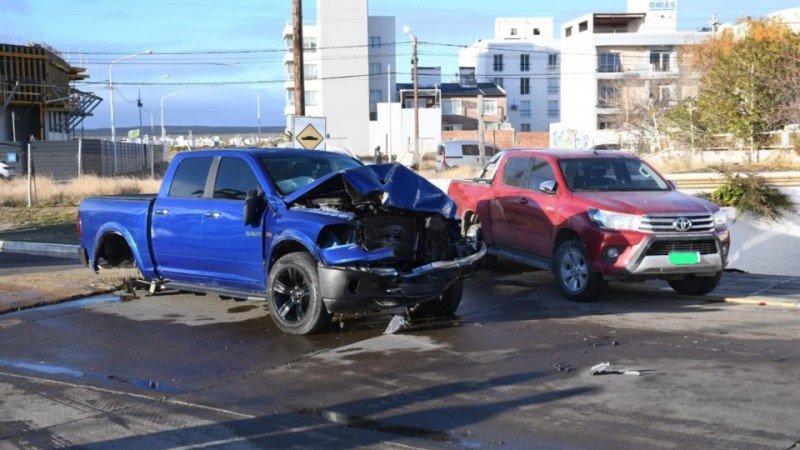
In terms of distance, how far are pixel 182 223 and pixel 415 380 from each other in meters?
3.97

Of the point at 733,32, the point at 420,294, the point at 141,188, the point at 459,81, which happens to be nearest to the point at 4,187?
the point at 141,188

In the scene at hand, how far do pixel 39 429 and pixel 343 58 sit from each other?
7533 cm

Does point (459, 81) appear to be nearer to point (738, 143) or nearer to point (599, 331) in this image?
point (738, 143)

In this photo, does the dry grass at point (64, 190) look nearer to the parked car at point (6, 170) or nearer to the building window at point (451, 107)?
the parked car at point (6, 170)

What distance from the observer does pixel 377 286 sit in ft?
25.5

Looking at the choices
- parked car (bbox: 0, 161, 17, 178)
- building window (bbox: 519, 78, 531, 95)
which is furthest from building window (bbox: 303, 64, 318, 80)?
parked car (bbox: 0, 161, 17, 178)

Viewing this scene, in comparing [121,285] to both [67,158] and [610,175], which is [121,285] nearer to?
[610,175]

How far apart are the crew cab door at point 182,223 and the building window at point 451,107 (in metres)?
74.5

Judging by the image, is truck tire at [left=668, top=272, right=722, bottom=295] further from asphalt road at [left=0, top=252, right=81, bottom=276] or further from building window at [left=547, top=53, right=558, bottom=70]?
building window at [left=547, top=53, right=558, bottom=70]

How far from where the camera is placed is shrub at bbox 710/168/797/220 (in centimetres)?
1664

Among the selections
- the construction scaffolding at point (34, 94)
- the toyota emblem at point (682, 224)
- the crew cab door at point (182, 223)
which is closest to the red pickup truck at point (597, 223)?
the toyota emblem at point (682, 224)

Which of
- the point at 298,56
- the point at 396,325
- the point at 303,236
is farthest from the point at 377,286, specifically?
the point at 298,56

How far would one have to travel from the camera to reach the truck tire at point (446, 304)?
29.3 ft

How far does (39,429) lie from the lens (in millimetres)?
5613
